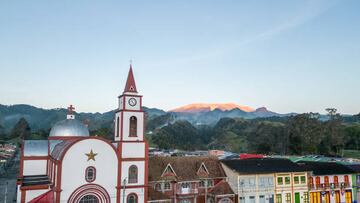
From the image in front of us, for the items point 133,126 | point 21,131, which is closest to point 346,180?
point 133,126

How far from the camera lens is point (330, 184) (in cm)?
4622

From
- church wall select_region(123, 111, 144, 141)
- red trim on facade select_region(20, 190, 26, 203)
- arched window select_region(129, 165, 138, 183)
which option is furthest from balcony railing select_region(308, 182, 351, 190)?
red trim on facade select_region(20, 190, 26, 203)

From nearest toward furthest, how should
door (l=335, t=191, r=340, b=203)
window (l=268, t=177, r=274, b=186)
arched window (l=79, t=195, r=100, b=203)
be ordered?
arched window (l=79, t=195, r=100, b=203), window (l=268, t=177, r=274, b=186), door (l=335, t=191, r=340, b=203)

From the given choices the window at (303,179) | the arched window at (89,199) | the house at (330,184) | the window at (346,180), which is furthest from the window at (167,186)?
the window at (346,180)

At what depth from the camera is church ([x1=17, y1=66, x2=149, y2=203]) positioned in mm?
31812

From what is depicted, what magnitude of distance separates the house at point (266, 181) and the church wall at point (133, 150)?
12.9 meters

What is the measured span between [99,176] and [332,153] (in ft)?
284

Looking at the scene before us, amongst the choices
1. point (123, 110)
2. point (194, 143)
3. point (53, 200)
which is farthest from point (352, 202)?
point (194, 143)

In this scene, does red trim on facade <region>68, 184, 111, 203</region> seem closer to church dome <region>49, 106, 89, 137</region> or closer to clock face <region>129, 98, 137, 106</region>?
church dome <region>49, 106, 89, 137</region>

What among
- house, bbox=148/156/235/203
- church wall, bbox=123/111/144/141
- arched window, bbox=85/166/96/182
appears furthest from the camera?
house, bbox=148/156/235/203

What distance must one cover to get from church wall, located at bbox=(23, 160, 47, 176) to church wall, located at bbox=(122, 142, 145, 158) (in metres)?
9.51

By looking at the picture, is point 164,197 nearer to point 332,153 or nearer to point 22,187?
point 22,187

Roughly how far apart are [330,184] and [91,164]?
34.2m

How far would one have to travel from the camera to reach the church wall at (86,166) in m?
31.7
